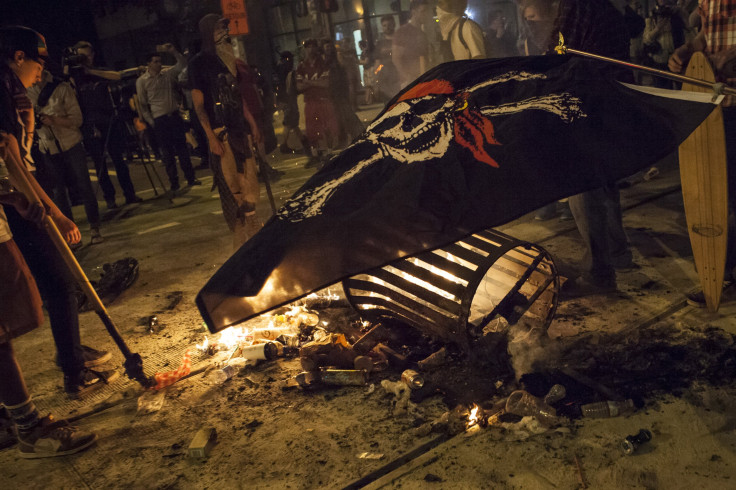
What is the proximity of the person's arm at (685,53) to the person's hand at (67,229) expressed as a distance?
14.2 ft

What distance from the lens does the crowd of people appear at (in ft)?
11.3

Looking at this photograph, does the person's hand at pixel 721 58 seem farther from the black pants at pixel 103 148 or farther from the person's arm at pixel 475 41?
the black pants at pixel 103 148

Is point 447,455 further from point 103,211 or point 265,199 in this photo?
point 103,211

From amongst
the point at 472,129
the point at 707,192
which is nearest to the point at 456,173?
the point at 472,129

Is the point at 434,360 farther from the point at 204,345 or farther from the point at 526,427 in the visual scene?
the point at 204,345

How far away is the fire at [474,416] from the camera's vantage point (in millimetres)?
3047

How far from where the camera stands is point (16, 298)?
337 cm

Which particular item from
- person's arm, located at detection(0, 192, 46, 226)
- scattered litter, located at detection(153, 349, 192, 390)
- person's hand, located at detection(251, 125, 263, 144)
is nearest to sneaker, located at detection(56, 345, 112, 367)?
scattered litter, located at detection(153, 349, 192, 390)

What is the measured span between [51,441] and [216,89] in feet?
12.4

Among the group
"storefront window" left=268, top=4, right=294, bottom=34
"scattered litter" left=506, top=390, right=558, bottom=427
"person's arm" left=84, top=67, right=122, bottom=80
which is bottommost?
"scattered litter" left=506, top=390, right=558, bottom=427

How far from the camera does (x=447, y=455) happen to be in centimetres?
286

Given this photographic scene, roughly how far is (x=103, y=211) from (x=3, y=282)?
7.74 meters

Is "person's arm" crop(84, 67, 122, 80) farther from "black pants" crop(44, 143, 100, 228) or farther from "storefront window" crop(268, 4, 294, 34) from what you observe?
"storefront window" crop(268, 4, 294, 34)

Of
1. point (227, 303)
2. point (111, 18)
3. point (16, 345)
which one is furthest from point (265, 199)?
point (111, 18)
